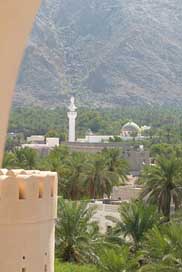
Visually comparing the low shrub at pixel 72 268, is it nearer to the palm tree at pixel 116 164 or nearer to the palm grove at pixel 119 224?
the palm grove at pixel 119 224

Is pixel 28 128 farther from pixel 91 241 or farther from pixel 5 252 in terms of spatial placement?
pixel 5 252

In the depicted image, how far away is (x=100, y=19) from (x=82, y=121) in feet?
268

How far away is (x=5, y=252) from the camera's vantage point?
7.96m

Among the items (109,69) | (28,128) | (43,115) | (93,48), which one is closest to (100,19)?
(93,48)

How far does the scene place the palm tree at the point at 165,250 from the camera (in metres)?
16.2

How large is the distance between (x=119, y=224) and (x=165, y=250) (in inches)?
145

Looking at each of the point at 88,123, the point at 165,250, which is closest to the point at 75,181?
the point at 165,250

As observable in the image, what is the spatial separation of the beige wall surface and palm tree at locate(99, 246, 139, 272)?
7.80 m

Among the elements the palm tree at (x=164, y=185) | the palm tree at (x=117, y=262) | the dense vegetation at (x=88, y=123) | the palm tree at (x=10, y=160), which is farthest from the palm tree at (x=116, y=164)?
the dense vegetation at (x=88, y=123)

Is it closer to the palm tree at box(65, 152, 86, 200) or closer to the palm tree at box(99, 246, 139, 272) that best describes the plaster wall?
the palm tree at box(99, 246, 139, 272)

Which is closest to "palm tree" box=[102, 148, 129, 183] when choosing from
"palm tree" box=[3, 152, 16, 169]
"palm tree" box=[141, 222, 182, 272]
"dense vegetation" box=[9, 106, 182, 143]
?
Result: "palm tree" box=[3, 152, 16, 169]

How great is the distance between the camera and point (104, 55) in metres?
162

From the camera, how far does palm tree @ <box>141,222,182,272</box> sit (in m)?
16.2

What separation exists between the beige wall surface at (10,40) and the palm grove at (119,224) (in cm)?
787
